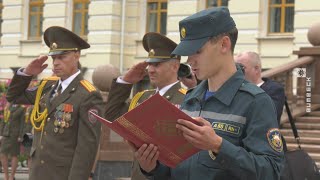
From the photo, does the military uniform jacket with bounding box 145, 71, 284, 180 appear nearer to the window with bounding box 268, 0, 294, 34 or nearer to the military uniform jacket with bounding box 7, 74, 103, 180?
the military uniform jacket with bounding box 7, 74, 103, 180

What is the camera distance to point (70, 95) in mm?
5734

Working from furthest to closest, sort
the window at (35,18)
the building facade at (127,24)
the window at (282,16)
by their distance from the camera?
the window at (35,18)
the window at (282,16)
the building facade at (127,24)

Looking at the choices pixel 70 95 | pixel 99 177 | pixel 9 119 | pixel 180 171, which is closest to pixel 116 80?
pixel 70 95

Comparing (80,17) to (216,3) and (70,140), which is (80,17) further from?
(70,140)

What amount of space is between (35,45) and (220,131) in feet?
73.1

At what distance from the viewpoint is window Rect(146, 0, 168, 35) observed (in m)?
22.2

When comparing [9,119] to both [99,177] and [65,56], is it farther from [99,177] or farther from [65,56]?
[65,56]

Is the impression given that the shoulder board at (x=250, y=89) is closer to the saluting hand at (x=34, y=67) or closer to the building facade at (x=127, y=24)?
the saluting hand at (x=34, y=67)

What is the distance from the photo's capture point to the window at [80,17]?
2391 centimetres

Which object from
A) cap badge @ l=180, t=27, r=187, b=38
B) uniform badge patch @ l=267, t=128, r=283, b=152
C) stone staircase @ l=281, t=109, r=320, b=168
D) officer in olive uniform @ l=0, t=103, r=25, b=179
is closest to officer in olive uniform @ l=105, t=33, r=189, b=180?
cap badge @ l=180, t=27, r=187, b=38

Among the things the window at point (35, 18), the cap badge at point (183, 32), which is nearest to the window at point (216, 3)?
the window at point (35, 18)

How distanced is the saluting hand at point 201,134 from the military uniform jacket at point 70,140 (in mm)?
2546

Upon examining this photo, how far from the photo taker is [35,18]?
2534 cm

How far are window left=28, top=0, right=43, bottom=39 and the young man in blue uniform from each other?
22.3m
